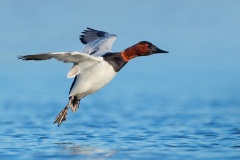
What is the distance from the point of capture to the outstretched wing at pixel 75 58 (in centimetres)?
1172

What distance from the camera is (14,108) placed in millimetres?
20453

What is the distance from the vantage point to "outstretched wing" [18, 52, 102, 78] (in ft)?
38.5

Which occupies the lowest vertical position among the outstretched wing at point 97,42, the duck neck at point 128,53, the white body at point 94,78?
the white body at point 94,78

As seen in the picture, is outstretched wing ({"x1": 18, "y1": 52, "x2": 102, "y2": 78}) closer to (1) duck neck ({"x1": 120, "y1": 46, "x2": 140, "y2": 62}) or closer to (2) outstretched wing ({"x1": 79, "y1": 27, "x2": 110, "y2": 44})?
(1) duck neck ({"x1": 120, "y1": 46, "x2": 140, "y2": 62})

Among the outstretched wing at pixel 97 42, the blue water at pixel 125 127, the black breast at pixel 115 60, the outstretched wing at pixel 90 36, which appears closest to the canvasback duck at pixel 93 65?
the black breast at pixel 115 60

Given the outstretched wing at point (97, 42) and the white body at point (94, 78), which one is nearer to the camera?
the white body at point (94, 78)

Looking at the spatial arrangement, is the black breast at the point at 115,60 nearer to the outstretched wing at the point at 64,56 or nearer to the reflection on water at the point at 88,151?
the outstretched wing at the point at 64,56

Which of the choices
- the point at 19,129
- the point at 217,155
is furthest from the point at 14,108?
the point at 217,155

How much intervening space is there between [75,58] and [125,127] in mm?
3846

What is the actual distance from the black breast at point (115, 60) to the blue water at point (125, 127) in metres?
1.27

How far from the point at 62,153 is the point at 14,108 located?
29.5 feet

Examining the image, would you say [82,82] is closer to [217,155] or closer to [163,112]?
[217,155]

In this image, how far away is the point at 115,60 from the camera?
12.5 m

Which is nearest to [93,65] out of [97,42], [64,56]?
[64,56]
